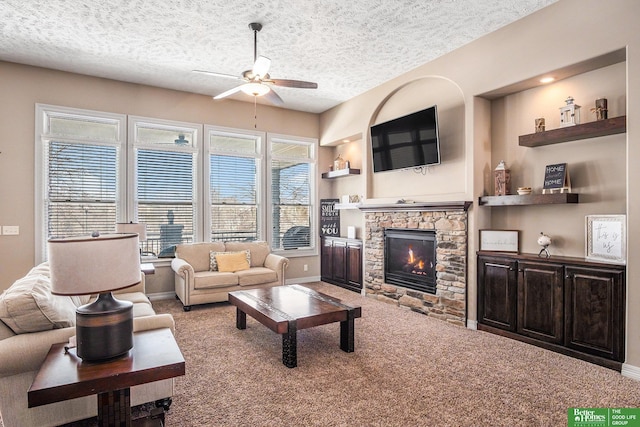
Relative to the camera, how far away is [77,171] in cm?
520

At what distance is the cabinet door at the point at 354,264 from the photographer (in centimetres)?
Result: 614

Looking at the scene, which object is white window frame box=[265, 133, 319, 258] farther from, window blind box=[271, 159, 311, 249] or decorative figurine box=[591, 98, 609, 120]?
decorative figurine box=[591, 98, 609, 120]

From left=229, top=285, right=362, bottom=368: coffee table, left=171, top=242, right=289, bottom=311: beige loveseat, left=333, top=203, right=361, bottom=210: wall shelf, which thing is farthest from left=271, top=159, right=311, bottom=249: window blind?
left=229, top=285, right=362, bottom=368: coffee table

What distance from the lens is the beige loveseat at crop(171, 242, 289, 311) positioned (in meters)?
5.02

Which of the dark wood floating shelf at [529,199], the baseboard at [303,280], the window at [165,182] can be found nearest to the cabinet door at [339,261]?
the baseboard at [303,280]

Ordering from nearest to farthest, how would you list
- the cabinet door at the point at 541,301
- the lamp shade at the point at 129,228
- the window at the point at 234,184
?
1. the cabinet door at the point at 541,301
2. the lamp shade at the point at 129,228
3. the window at the point at 234,184

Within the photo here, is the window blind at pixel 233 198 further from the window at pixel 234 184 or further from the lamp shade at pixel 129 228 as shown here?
the lamp shade at pixel 129 228

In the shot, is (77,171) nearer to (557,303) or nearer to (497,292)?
(497,292)

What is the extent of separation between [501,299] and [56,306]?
4.10m

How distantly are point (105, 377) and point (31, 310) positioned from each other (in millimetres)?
823

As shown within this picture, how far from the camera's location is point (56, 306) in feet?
7.40

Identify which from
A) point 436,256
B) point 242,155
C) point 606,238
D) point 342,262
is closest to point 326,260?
point 342,262

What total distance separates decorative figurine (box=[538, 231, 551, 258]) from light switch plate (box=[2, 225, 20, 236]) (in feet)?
21.3

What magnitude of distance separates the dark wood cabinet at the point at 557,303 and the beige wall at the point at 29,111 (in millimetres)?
4812
